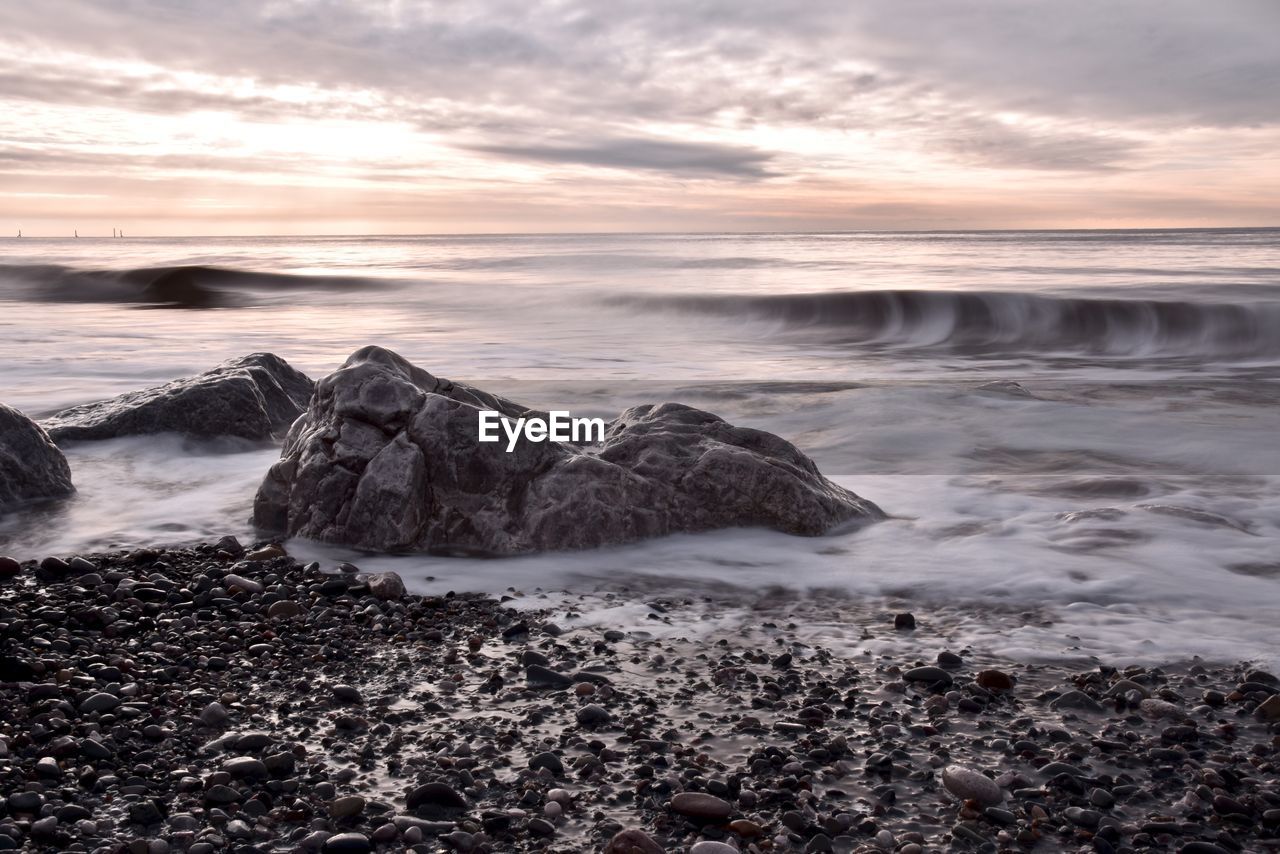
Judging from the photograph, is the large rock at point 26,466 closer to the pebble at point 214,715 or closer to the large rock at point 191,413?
the large rock at point 191,413

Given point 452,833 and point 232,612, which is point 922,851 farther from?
point 232,612

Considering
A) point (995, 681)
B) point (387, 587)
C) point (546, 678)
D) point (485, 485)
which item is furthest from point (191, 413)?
point (995, 681)

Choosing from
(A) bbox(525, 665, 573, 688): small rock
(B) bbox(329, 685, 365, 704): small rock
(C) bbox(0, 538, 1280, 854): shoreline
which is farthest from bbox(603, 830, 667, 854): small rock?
(B) bbox(329, 685, 365, 704): small rock

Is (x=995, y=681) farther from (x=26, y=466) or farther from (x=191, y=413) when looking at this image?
(x=191, y=413)

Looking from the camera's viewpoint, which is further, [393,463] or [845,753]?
[393,463]

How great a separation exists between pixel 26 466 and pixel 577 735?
176 inches

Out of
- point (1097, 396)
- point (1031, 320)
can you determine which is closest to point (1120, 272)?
point (1031, 320)

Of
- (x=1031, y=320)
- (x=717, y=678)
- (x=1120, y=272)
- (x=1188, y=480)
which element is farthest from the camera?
(x=1120, y=272)

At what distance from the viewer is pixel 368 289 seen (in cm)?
3161

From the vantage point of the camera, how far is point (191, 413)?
24.4 feet

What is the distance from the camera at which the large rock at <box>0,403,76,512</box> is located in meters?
5.75

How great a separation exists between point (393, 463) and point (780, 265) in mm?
37353

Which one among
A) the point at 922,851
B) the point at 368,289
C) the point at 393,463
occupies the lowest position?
the point at 922,851

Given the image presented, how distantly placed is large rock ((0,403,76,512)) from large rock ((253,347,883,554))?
58.0 inches
